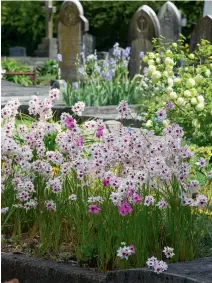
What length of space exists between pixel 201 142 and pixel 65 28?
9.46 m

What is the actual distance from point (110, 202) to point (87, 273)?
19.9 inches

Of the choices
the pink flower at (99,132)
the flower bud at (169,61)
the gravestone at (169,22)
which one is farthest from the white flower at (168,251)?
the gravestone at (169,22)

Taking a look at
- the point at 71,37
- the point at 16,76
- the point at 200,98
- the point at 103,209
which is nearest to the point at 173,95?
the point at 200,98

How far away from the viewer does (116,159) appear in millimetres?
4816

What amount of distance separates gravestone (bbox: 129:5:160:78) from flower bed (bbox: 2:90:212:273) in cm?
1255

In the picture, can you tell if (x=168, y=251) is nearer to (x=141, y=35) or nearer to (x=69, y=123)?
(x=69, y=123)

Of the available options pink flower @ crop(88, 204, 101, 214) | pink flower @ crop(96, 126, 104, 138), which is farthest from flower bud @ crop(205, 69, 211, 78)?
pink flower @ crop(88, 204, 101, 214)

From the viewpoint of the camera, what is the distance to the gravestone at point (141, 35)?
701 inches

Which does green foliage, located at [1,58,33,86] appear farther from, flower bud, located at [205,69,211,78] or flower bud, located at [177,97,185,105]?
flower bud, located at [177,97,185,105]

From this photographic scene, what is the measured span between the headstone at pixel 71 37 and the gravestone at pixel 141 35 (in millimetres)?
1049

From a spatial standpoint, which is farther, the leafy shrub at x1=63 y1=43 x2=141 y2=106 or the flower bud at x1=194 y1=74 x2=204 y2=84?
the leafy shrub at x1=63 y1=43 x2=141 y2=106

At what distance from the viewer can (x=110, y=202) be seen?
492 cm

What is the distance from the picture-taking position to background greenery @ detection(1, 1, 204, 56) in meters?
39.9

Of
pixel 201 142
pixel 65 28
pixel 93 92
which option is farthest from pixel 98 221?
pixel 65 28
